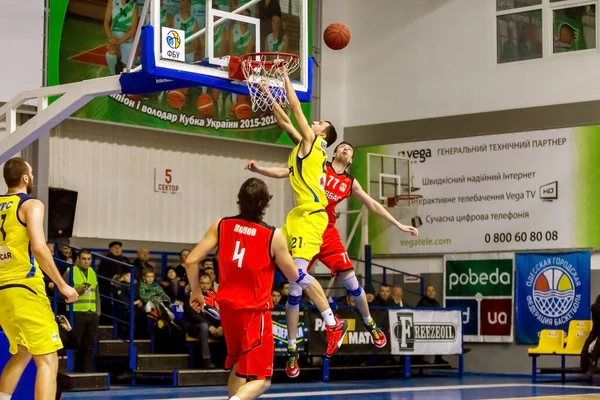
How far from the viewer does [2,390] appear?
8.21 metres

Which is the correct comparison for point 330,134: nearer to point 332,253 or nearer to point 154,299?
point 332,253

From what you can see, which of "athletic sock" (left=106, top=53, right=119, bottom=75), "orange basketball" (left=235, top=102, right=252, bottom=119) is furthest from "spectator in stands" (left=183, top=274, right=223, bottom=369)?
"orange basketball" (left=235, top=102, right=252, bottom=119)

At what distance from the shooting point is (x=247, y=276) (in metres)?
7.66

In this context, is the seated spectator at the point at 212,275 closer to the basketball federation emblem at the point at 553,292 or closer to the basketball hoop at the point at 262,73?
the basketball hoop at the point at 262,73

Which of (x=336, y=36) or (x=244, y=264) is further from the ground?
(x=336, y=36)

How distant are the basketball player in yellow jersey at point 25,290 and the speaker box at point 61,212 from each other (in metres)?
10.7

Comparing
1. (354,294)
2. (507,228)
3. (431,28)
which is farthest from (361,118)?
(354,294)

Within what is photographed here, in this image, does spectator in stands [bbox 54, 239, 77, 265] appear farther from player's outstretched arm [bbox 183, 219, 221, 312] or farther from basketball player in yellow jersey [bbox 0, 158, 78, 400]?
player's outstretched arm [bbox 183, 219, 221, 312]

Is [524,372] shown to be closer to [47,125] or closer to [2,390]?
[47,125]

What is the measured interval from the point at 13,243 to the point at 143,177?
43.3 feet

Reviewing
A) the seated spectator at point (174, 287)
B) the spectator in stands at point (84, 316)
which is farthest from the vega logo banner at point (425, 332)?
the spectator in stands at point (84, 316)

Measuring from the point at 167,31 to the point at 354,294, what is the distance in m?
3.45

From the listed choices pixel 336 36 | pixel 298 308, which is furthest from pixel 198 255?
pixel 336 36

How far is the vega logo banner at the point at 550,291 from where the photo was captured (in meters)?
20.7
